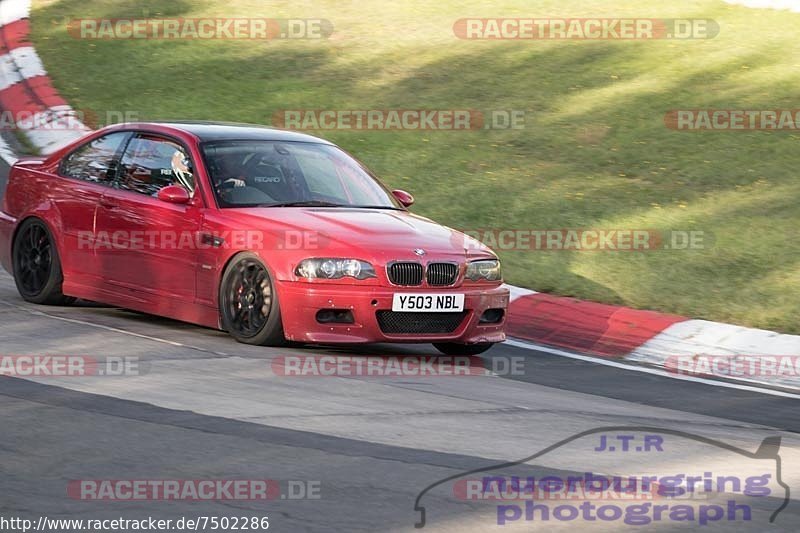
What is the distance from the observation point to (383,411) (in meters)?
7.34

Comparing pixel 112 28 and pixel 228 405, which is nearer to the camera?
pixel 228 405

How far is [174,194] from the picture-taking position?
9562 millimetres

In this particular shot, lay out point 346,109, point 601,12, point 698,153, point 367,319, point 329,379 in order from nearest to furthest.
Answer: point 329,379
point 367,319
point 698,153
point 346,109
point 601,12

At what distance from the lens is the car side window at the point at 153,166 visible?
989 centimetres

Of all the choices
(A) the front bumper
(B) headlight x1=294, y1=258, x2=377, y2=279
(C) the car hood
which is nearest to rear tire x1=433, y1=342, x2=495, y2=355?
(C) the car hood

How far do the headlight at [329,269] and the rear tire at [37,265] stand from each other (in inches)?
93.1

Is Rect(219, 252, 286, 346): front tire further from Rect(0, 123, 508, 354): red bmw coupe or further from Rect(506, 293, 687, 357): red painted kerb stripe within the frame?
Rect(506, 293, 687, 357): red painted kerb stripe

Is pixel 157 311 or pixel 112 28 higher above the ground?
pixel 112 28

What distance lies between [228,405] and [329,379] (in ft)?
3.45

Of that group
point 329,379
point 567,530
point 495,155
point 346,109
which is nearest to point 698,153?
point 495,155

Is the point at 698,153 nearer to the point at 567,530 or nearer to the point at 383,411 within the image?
the point at 383,411

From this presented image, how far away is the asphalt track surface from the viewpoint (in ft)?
17.6

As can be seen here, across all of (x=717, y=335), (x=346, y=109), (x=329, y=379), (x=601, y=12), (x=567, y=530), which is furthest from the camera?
(x=601, y=12)

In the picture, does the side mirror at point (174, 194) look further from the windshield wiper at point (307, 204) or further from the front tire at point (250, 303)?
the front tire at point (250, 303)
